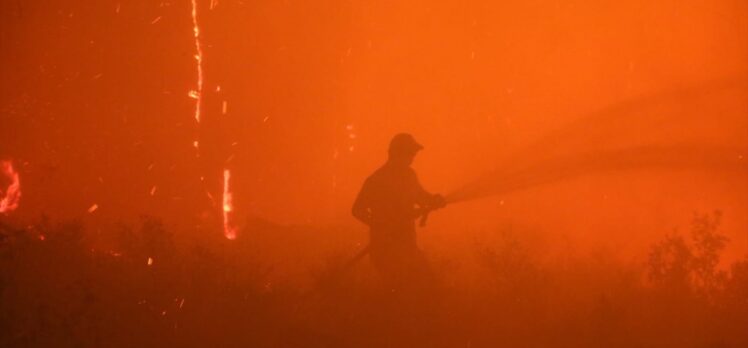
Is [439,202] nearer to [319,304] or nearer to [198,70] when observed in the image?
[319,304]

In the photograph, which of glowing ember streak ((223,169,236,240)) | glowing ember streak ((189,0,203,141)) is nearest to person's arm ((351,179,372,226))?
glowing ember streak ((223,169,236,240))

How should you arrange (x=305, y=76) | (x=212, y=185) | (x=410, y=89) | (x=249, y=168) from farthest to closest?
1. (x=410, y=89)
2. (x=305, y=76)
3. (x=249, y=168)
4. (x=212, y=185)

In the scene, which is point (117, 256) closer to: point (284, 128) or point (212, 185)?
point (212, 185)

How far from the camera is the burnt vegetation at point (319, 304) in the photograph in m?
6.11

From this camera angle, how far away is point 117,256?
8391mm

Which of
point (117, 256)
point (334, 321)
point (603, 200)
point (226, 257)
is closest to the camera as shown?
point (334, 321)

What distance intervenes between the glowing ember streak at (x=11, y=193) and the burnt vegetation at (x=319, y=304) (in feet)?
28.3

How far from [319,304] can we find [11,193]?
13272 mm

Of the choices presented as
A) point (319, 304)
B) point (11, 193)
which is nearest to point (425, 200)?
point (319, 304)

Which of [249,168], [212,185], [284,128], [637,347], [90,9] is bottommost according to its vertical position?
[637,347]

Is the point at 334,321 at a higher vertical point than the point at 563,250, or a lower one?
lower

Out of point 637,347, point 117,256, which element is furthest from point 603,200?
point 117,256

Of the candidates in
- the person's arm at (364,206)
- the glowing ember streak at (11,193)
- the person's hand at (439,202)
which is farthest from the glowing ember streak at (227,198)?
the person's hand at (439,202)

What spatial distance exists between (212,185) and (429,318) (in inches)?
1192
